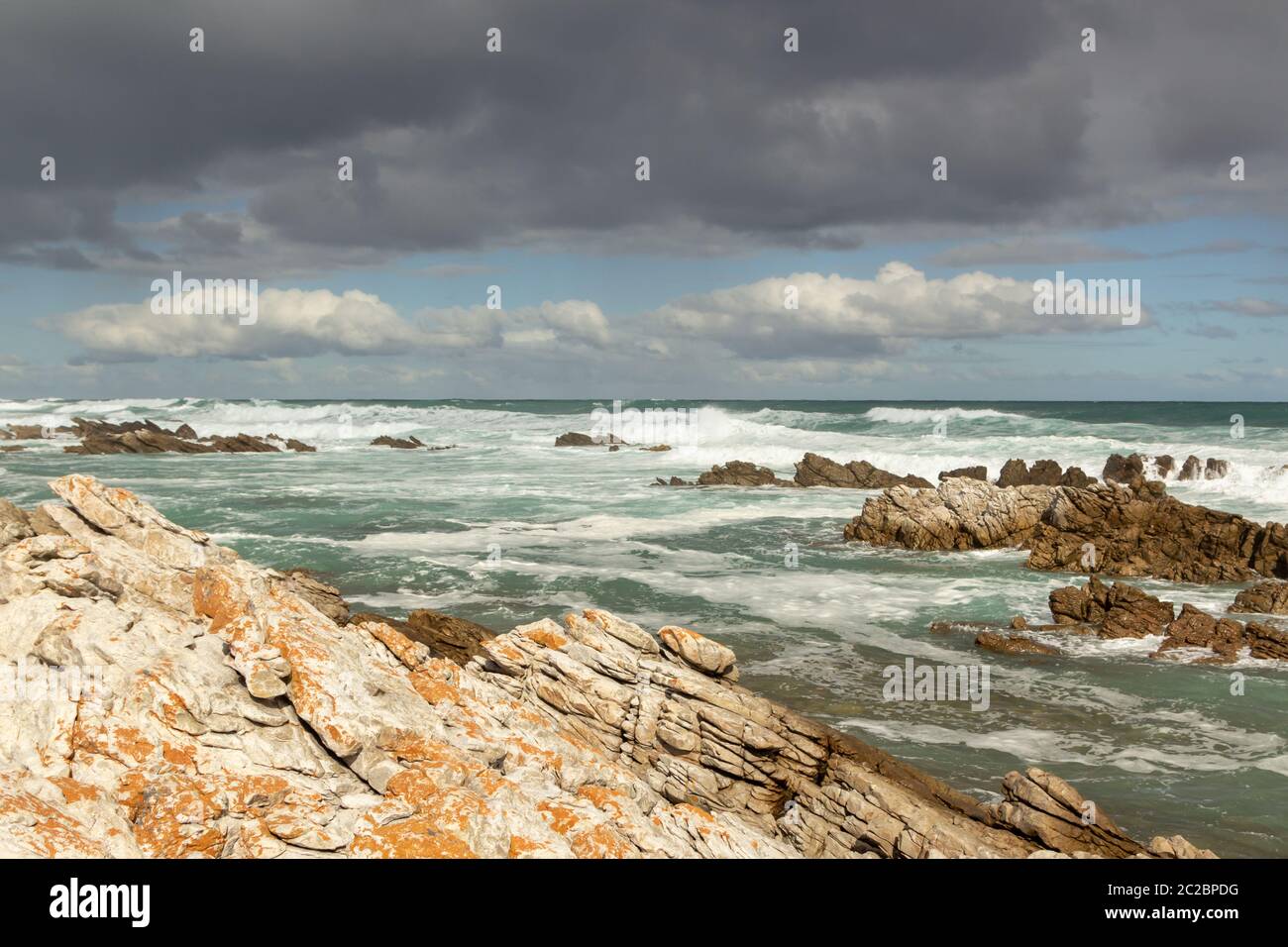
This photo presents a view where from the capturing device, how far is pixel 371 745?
6.81 m

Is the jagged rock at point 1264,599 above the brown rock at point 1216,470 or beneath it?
beneath

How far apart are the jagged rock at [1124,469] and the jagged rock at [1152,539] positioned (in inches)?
605

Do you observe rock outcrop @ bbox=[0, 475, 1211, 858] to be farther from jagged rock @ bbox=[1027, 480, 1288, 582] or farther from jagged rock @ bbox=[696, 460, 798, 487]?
jagged rock @ bbox=[696, 460, 798, 487]

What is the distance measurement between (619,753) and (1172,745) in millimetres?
8378

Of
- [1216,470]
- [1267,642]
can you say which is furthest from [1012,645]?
[1216,470]

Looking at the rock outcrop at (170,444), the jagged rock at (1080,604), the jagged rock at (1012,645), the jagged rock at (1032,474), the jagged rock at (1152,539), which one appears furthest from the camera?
Answer: the rock outcrop at (170,444)

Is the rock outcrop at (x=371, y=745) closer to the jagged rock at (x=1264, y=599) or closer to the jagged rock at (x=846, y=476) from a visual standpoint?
the jagged rock at (x=1264, y=599)

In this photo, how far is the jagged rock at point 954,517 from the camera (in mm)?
30219

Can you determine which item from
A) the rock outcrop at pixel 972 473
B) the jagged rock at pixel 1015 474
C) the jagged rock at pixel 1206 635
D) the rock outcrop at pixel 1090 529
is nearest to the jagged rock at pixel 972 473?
the rock outcrop at pixel 972 473

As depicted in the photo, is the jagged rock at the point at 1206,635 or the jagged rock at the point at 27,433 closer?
the jagged rock at the point at 1206,635

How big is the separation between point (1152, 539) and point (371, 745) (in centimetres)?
2634

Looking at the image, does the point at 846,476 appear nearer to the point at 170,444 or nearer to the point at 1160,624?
the point at 1160,624
